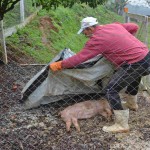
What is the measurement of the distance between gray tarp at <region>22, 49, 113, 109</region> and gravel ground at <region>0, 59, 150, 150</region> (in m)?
0.18

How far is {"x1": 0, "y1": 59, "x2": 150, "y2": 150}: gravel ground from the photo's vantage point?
430 centimetres

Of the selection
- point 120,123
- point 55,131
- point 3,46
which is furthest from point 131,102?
point 3,46

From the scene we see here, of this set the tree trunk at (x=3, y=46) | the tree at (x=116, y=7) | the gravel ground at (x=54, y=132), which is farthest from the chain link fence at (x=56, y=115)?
the tree at (x=116, y=7)

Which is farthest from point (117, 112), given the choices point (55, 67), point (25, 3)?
point (25, 3)

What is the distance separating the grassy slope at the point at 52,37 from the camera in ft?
30.0

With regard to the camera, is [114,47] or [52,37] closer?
[114,47]

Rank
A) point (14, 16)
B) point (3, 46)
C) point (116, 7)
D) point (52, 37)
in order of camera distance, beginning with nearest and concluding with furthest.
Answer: point (3, 46), point (14, 16), point (52, 37), point (116, 7)

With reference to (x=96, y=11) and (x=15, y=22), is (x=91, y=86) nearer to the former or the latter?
(x=15, y=22)

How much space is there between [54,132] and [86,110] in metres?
0.63

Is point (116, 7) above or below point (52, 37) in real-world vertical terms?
below

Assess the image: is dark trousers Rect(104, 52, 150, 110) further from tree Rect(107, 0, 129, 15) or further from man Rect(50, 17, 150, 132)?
tree Rect(107, 0, 129, 15)

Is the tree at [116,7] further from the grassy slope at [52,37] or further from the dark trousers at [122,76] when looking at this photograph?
the dark trousers at [122,76]

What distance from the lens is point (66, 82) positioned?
204 inches

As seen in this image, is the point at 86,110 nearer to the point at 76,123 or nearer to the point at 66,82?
the point at 76,123
